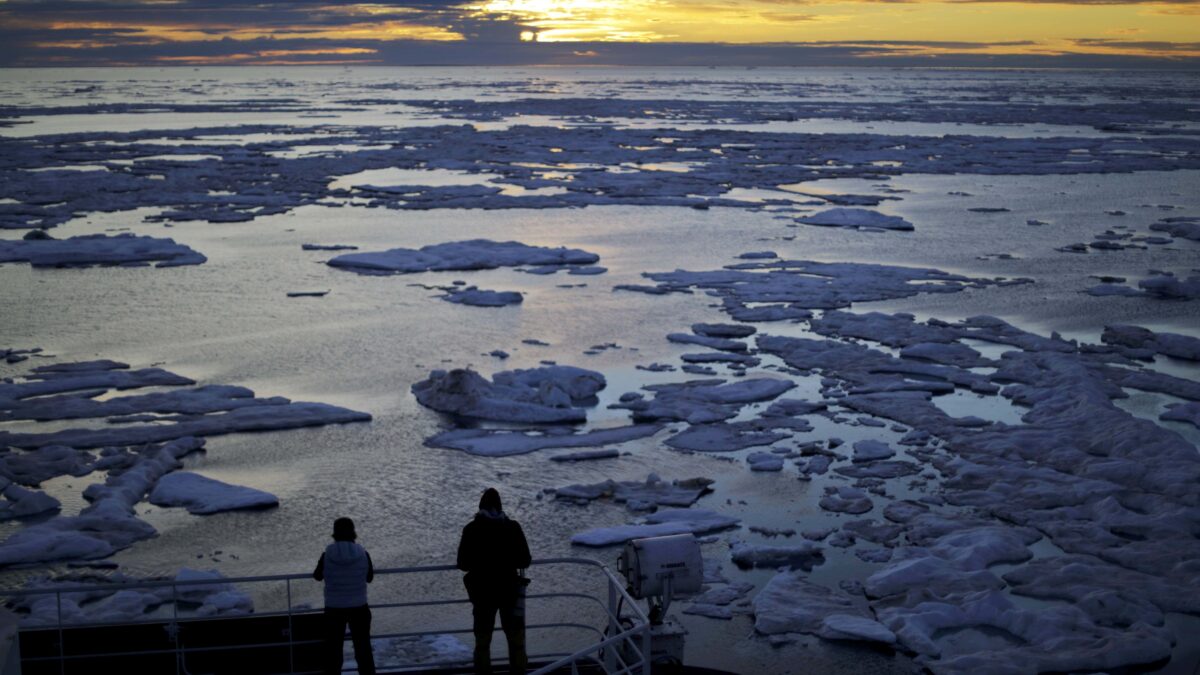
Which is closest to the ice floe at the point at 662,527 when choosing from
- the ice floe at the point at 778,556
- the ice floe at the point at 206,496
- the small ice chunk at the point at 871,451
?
the ice floe at the point at 778,556

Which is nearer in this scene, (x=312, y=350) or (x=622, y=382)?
(x=622, y=382)

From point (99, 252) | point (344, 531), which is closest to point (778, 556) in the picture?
point (344, 531)

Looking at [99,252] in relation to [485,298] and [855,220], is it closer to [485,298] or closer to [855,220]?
[485,298]

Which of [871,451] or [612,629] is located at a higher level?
[612,629]

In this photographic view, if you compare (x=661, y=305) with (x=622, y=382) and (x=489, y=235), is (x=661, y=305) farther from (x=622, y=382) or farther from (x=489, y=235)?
(x=489, y=235)

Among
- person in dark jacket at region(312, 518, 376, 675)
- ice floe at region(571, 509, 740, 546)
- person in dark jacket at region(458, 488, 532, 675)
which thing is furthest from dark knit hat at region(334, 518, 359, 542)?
ice floe at region(571, 509, 740, 546)

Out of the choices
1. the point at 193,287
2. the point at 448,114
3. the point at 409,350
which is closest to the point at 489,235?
the point at 193,287
